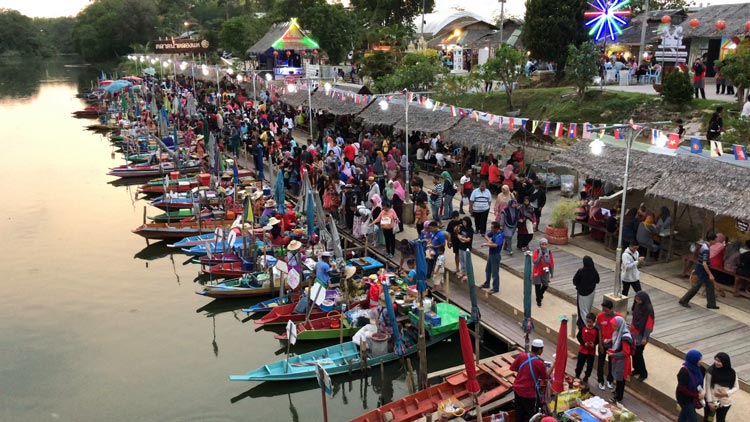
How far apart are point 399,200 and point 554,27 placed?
19.2m

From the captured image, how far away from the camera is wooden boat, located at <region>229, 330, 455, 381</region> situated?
12.2m

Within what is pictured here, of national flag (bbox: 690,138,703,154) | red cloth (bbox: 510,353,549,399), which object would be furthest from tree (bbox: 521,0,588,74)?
red cloth (bbox: 510,353,549,399)

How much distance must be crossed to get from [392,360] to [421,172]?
13.2 metres

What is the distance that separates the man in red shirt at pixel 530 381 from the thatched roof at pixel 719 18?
1060 inches

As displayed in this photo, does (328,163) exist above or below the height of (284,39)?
below

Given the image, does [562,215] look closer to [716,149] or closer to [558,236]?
[558,236]

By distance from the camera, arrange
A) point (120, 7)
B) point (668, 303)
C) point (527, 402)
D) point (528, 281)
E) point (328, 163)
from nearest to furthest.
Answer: point (527, 402) < point (528, 281) < point (668, 303) < point (328, 163) < point (120, 7)

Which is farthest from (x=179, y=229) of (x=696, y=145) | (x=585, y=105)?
(x=585, y=105)

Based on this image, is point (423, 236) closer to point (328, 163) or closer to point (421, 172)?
point (328, 163)

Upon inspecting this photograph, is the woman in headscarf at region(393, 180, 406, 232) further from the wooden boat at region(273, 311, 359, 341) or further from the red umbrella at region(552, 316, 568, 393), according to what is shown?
the red umbrella at region(552, 316, 568, 393)

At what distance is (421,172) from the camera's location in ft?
82.5

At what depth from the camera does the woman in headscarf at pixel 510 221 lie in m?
15.1

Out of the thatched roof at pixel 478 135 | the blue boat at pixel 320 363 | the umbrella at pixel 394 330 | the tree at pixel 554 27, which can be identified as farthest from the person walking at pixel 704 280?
the tree at pixel 554 27

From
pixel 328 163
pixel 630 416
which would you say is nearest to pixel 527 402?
pixel 630 416
